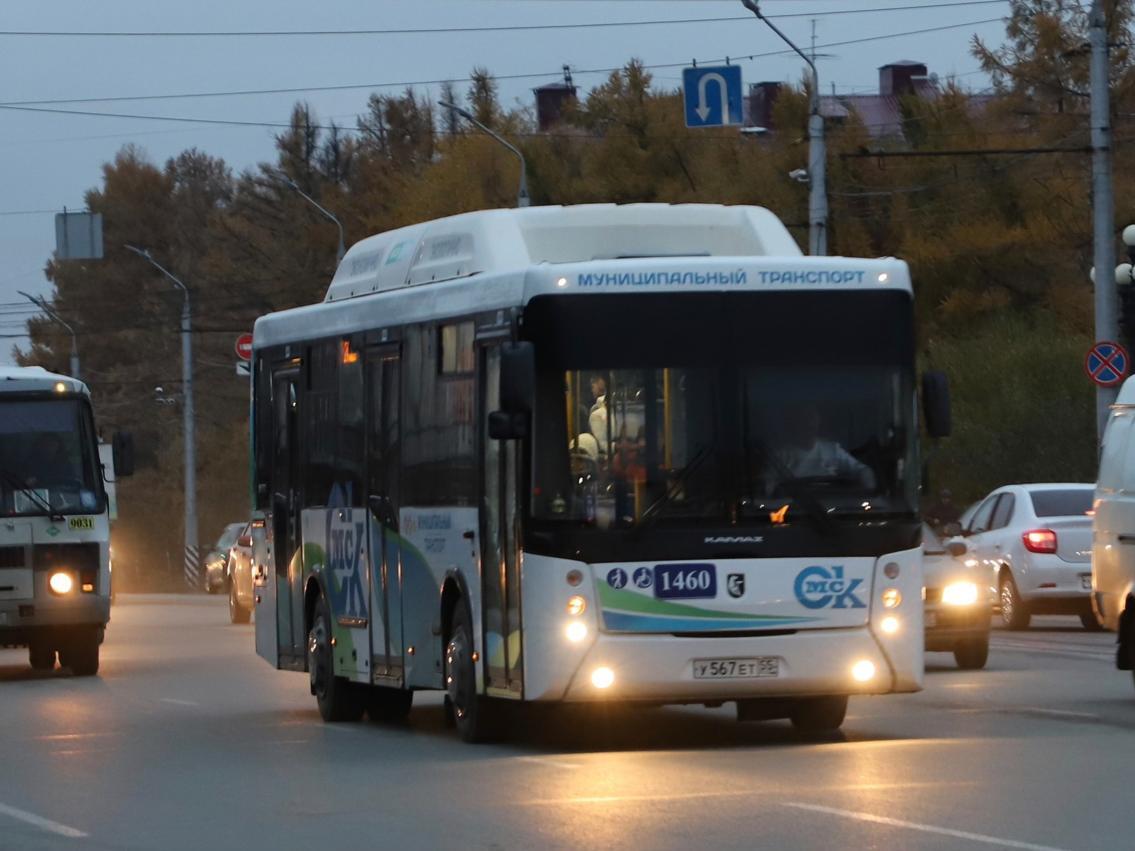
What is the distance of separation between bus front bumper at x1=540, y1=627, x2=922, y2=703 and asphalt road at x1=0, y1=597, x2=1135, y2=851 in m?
0.34

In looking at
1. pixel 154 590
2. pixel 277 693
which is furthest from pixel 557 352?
pixel 154 590

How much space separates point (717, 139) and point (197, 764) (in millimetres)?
45540

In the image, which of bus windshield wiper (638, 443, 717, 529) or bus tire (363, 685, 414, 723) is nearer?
bus windshield wiper (638, 443, 717, 529)

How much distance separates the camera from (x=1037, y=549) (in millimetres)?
28281

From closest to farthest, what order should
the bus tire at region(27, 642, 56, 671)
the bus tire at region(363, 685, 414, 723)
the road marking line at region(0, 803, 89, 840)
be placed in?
the road marking line at region(0, 803, 89, 840)
the bus tire at region(363, 685, 414, 723)
the bus tire at region(27, 642, 56, 671)

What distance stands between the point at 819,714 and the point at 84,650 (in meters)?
11.5

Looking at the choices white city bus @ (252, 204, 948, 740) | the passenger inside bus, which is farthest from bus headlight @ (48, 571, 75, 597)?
the passenger inside bus

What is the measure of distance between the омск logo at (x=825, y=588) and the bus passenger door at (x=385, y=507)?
10.1ft

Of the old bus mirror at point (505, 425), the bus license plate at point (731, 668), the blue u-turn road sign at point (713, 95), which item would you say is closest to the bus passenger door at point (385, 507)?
the old bus mirror at point (505, 425)

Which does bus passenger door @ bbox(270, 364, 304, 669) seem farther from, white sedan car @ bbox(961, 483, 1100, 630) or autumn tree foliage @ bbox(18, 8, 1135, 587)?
autumn tree foliage @ bbox(18, 8, 1135, 587)

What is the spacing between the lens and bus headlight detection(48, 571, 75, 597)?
25.2 m

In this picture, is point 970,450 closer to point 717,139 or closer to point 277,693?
point 717,139

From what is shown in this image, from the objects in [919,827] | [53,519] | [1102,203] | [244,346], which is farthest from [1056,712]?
[244,346]

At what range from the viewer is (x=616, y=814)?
37.9 feet
